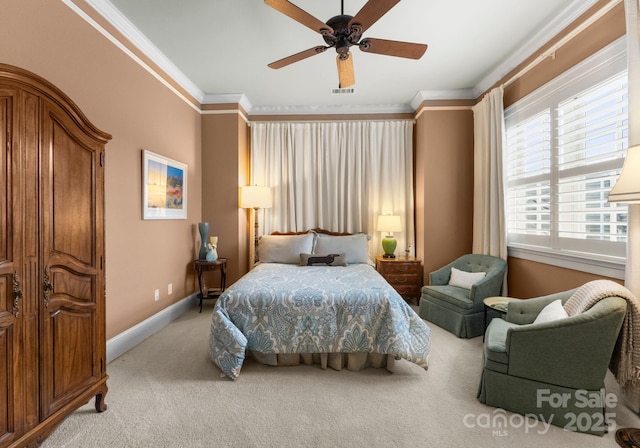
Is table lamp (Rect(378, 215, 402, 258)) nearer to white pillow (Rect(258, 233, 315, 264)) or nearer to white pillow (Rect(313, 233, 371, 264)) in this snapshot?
white pillow (Rect(313, 233, 371, 264))

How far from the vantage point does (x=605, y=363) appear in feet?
6.12

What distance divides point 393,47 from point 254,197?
2840 mm

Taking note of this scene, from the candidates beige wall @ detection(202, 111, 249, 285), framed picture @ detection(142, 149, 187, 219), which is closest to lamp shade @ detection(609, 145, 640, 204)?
framed picture @ detection(142, 149, 187, 219)

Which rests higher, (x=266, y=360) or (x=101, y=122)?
(x=101, y=122)

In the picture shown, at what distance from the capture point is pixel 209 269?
4.30m

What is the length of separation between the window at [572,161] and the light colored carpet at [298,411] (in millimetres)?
1188

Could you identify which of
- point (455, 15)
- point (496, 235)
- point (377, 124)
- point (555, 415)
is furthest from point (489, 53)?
point (555, 415)

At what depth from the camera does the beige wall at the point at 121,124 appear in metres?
2.14

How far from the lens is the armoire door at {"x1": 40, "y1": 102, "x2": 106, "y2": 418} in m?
1.70

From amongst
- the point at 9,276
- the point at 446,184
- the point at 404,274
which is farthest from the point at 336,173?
the point at 9,276

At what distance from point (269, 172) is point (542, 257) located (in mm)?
3862

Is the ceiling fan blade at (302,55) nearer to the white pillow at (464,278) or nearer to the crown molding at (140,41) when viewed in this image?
the crown molding at (140,41)

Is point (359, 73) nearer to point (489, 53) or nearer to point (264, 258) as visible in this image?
point (489, 53)

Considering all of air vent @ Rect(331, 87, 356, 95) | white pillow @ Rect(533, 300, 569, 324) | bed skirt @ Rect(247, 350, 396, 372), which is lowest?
bed skirt @ Rect(247, 350, 396, 372)
